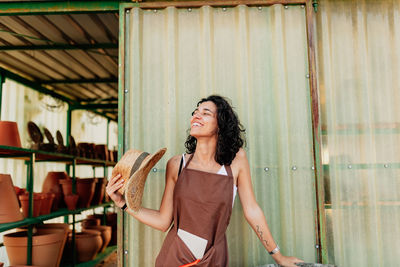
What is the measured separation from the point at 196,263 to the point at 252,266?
67 centimetres

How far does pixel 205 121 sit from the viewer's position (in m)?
1.95

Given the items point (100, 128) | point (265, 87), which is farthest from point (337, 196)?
point (100, 128)

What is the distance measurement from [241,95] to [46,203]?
2.52m

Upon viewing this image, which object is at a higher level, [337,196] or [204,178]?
[204,178]

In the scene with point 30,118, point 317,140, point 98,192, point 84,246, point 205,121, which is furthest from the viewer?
point 30,118

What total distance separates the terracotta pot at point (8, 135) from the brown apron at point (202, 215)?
6.71 feet

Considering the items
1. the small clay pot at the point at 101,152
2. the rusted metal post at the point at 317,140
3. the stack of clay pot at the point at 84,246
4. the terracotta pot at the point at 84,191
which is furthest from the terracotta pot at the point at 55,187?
the rusted metal post at the point at 317,140

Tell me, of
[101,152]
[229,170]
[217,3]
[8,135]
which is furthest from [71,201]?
[217,3]

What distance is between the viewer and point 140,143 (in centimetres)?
240

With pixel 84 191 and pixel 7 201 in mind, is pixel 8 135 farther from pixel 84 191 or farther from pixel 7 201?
pixel 84 191

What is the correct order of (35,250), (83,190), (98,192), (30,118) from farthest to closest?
1. (30,118)
2. (98,192)
3. (83,190)
4. (35,250)

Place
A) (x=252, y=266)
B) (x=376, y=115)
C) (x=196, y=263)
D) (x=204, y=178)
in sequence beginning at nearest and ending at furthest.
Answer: (x=196, y=263) → (x=204, y=178) → (x=252, y=266) → (x=376, y=115)

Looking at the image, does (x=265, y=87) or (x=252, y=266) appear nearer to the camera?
(x=252, y=266)

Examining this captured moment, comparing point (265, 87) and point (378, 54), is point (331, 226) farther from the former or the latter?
point (378, 54)
